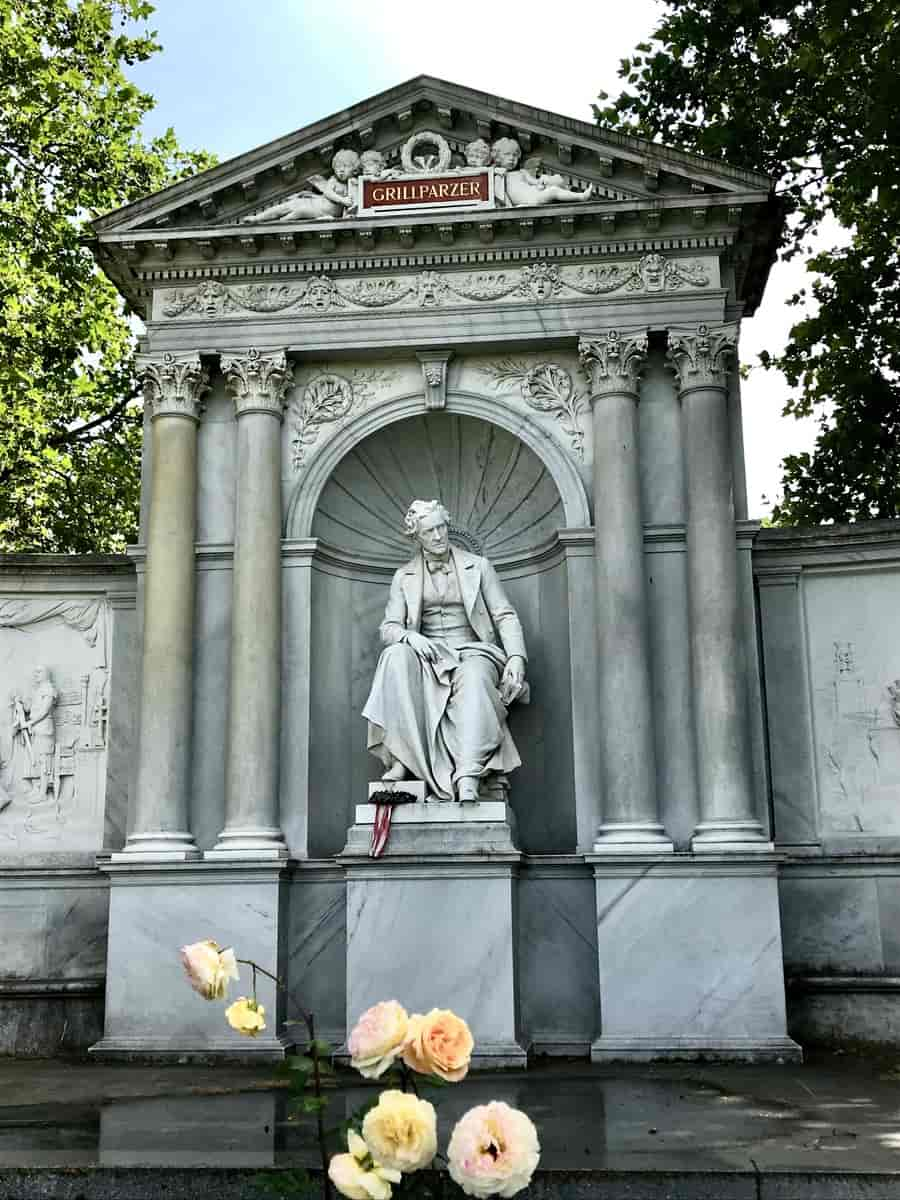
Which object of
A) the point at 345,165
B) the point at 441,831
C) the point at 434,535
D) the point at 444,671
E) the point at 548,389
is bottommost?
the point at 441,831

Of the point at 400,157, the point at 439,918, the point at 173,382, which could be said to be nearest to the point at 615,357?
the point at 400,157

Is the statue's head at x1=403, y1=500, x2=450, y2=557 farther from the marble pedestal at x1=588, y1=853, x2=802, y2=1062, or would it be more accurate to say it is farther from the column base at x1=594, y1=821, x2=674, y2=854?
the marble pedestal at x1=588, y1=853, x2=802, y2=1062

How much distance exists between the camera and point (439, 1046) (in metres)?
3.15

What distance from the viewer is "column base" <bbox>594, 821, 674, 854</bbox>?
10.7 metres

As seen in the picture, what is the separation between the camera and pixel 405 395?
1243 cm

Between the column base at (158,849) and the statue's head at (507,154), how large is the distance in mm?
6868

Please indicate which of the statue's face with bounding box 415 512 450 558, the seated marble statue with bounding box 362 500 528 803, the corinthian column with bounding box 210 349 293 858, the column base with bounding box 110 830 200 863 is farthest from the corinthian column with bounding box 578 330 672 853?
the column base with bounding box 110 830 200 863

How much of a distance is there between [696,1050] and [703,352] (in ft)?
19.7

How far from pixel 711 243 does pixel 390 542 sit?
4164mm

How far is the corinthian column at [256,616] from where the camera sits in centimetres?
1126

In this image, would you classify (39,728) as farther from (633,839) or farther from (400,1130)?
(400,1130)

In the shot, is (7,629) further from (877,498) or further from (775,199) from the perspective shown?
(877,498)

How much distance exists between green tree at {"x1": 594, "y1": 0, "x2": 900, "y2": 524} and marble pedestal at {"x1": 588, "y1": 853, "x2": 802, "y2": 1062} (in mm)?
7414

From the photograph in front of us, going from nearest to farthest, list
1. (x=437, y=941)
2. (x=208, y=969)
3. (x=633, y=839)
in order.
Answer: (x=208, y=969)
(x=437, y=941)
(x=633, y=839)
